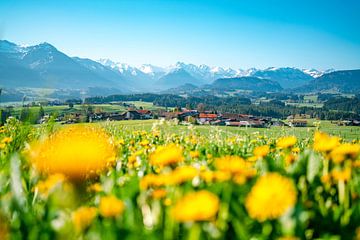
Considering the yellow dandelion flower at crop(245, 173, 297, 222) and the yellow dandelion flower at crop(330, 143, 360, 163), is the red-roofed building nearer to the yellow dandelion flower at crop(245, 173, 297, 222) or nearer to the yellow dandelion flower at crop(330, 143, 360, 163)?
the yellow dandelion flower at crop(330, 143, 360, 163)

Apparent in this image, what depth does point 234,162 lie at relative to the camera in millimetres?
1677

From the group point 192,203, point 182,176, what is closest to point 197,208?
point 192,203

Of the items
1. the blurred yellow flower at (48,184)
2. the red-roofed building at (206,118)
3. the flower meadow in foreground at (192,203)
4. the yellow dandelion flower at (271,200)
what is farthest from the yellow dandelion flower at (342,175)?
the red-roofed building at (206,118)

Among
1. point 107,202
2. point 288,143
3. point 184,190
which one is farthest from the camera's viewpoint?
point 288,143

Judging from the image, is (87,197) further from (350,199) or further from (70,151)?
(350,199)

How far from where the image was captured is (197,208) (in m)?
1.07

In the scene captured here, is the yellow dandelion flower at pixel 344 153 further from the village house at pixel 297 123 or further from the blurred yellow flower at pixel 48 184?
the village house at pixel 297 123

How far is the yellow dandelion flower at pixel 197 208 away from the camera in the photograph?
103 cm

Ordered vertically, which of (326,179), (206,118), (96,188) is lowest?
(206,118)

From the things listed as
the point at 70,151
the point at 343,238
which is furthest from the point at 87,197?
the point at 343,238

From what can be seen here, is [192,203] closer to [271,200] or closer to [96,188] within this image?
[271,200]

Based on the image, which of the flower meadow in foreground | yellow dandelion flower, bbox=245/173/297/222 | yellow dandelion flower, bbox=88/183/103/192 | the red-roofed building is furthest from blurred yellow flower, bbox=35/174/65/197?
the red-roofed building

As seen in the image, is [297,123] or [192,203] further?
[297,123]

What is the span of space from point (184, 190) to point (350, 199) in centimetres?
93
